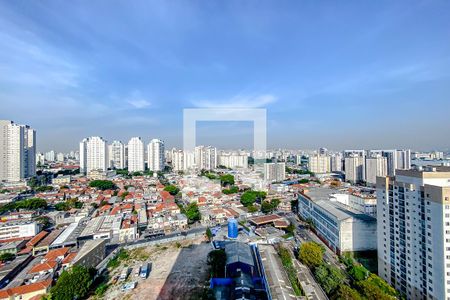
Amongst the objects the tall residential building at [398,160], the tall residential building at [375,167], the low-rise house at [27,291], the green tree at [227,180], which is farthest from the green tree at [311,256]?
the tall residential building at [398,160]

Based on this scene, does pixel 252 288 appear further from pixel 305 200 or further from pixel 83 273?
pixel 305 200

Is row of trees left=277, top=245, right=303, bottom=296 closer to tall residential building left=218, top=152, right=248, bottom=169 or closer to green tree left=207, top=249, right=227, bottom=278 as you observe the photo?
green tree left=207, top=249, right=227, bottom=278

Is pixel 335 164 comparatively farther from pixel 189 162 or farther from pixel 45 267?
pixel 45 267

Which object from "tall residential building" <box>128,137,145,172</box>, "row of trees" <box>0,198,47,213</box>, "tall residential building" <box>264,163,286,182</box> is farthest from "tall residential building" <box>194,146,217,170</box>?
"row of trees" <box>0,198,47,213</box>

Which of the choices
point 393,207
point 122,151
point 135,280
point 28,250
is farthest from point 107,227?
point 122,151

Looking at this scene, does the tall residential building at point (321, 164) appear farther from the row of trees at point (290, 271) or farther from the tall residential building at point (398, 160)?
the row of trees at point (290, 271)

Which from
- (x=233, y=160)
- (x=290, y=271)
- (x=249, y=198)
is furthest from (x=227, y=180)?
(x=290, y=271)
